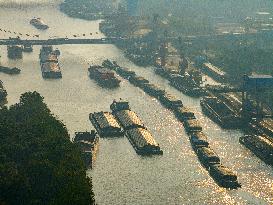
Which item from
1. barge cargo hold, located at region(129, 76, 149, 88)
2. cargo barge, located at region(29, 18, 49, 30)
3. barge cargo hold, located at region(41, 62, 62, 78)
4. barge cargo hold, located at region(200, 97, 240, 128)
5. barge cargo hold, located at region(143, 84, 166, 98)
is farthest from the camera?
cargo barge, located at region(29, 18, 49, 30)

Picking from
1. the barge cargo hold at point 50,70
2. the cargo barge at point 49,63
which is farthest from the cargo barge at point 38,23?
the barge cargo hold at point 50,70

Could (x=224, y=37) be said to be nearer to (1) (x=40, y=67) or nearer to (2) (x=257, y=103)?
(1) (x=40, y=67)

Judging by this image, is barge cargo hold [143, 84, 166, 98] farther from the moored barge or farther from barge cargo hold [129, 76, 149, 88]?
barge cargo hold [129, 76, 149, 88]

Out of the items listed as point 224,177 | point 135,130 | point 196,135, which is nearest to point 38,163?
point 224,177

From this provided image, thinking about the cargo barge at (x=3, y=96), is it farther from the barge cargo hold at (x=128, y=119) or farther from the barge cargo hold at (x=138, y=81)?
the barge cargo hold at (x=138, y=81)

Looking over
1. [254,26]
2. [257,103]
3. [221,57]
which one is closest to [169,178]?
[257,103]

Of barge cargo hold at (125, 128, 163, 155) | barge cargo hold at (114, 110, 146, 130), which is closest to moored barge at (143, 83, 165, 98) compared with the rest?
barge cargo hold at (114, 110, 146, 130)
